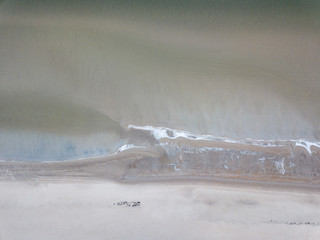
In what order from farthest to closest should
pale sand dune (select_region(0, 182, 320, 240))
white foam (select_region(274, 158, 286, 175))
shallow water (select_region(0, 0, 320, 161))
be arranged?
shallow water (select_region(0, 0, 320, 161))
white foam (select_region(274, 158, 286, 175))
pale sand dune (select_region(0, 182, 320, 240))

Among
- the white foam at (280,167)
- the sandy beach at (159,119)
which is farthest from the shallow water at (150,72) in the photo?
the white foam at (280,167)

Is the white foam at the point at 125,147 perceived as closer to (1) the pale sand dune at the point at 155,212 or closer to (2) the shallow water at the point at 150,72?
(2) the shallow water at the point at 150,72

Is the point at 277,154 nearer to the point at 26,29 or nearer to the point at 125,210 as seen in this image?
the point at 125,210

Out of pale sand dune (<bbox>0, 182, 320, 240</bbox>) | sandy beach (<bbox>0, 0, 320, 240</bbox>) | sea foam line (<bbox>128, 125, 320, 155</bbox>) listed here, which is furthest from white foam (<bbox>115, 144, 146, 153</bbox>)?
pale sand dune (<bbox>0, 182, 320, 240</bbox>)

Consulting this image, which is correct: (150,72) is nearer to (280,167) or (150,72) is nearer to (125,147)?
(125,147)

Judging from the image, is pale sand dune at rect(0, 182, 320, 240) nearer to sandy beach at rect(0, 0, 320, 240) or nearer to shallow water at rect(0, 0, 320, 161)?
sandy beach at rect(0, 0, 320, 240)
